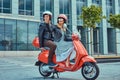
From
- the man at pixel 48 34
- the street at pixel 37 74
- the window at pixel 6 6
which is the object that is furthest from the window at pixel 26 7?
the man at pixel 48 34

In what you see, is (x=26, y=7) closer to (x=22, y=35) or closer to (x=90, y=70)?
(x=22, y=35)

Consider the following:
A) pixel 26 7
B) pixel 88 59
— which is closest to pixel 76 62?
pixel 88 59

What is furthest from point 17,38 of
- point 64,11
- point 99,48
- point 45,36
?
point 45,36

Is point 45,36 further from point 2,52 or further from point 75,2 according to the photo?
point 75,2

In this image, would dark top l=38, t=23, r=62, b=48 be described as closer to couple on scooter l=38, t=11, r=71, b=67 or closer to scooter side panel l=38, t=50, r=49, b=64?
couple on scooter l=38, t=11, r=71, b=67

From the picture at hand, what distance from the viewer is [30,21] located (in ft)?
117

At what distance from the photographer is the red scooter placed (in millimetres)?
7828

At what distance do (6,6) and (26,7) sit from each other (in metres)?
2.67

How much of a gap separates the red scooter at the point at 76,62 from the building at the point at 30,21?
1806 centimetres

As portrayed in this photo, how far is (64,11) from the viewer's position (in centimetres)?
4266

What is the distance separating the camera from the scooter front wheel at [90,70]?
776 cm

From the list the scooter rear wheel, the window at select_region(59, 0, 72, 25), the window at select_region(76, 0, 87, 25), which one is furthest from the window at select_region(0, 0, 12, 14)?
the scooter rear wheel

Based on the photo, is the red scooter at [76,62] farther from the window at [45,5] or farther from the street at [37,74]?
the window at [45,5]

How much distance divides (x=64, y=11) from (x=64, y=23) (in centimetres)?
3408
